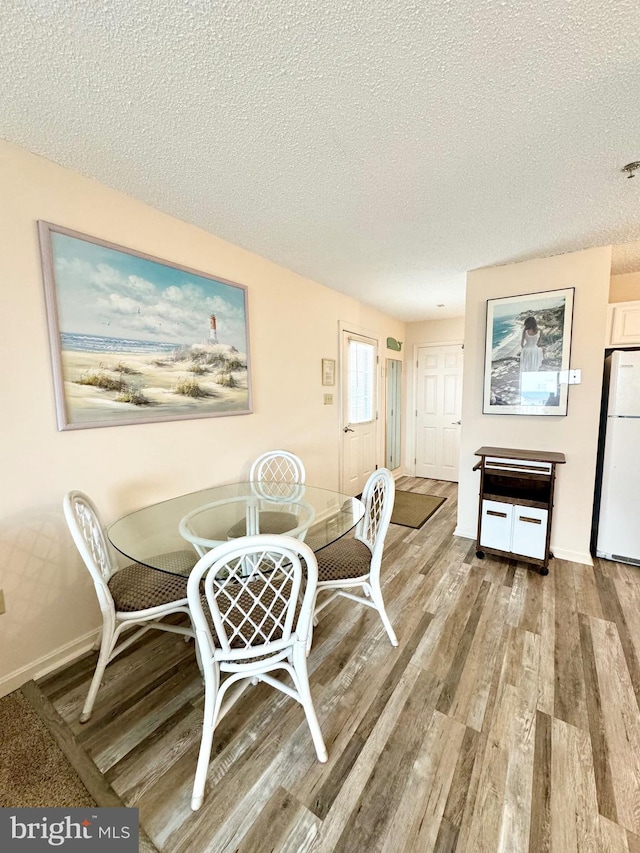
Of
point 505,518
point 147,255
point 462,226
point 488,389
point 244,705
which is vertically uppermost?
point 462,226

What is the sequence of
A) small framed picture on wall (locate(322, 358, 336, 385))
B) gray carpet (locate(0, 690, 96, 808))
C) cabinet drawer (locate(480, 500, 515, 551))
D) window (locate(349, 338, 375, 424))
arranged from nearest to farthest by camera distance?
gray carpet (locate(0, 690, 96, 808)), cabinet drawer (locate(480, 500, 515, 551)), small framed picture on wall (locate(322, 358, 336, 385)), window (locate(349, 338, 375, 424))

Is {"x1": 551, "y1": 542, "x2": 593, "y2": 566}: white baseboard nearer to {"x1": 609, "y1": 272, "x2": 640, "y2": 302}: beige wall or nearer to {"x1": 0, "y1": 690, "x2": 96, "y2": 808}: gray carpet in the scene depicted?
{"x1": 609, "y1": 272, "x2": 640, "y2": 302}: beige wall

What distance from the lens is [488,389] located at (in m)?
2.93

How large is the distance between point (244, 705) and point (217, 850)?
48 cm

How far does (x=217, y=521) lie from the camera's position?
189cm

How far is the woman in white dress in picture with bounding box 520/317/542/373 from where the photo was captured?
2.72 meters

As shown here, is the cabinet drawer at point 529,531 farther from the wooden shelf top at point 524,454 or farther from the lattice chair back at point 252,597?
the lattice chair back at point 252,597

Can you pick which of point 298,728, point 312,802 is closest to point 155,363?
point 298,728

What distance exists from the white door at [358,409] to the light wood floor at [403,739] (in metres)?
2.00

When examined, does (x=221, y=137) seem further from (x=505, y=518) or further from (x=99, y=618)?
(x=505, y=518)

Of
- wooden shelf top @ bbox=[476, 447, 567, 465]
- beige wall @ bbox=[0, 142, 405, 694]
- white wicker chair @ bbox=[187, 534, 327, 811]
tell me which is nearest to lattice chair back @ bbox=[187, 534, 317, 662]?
white wicker chair @ bbox=[187, 534, 327, 811]

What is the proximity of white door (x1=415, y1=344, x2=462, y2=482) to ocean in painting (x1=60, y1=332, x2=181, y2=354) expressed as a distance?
392cm

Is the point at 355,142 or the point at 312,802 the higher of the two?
the point at 355,142

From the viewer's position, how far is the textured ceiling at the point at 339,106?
0.97 m
